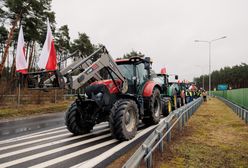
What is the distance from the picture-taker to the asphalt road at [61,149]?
510 cm

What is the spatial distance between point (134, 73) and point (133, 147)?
11.0 ft

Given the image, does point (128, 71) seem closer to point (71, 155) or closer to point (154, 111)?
point (154, 111)

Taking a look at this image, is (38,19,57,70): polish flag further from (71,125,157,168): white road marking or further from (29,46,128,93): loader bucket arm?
(71,125,157,168): white road marking

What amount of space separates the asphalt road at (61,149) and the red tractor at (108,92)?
51 cm

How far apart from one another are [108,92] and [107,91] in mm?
55

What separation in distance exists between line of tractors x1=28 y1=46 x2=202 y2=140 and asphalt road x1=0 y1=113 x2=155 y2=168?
511 millimetres

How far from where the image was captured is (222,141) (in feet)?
22.8

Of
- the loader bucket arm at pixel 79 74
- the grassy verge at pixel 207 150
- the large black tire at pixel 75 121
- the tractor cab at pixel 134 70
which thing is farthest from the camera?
the tractor cab at pixel 134 70

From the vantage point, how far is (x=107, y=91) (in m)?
7.55

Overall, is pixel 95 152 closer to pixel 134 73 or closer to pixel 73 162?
pixel 73 162

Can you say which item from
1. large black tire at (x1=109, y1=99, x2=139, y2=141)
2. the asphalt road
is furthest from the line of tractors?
the asphalt road

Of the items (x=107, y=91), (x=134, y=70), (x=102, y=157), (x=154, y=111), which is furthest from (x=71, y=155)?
(x=154, y=111)

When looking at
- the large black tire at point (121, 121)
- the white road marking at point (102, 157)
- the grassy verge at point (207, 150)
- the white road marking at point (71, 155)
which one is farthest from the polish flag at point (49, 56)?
the grassy verge at point (207, 150)

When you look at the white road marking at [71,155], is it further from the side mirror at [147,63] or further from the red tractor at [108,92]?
the side mirror at [147,63]
